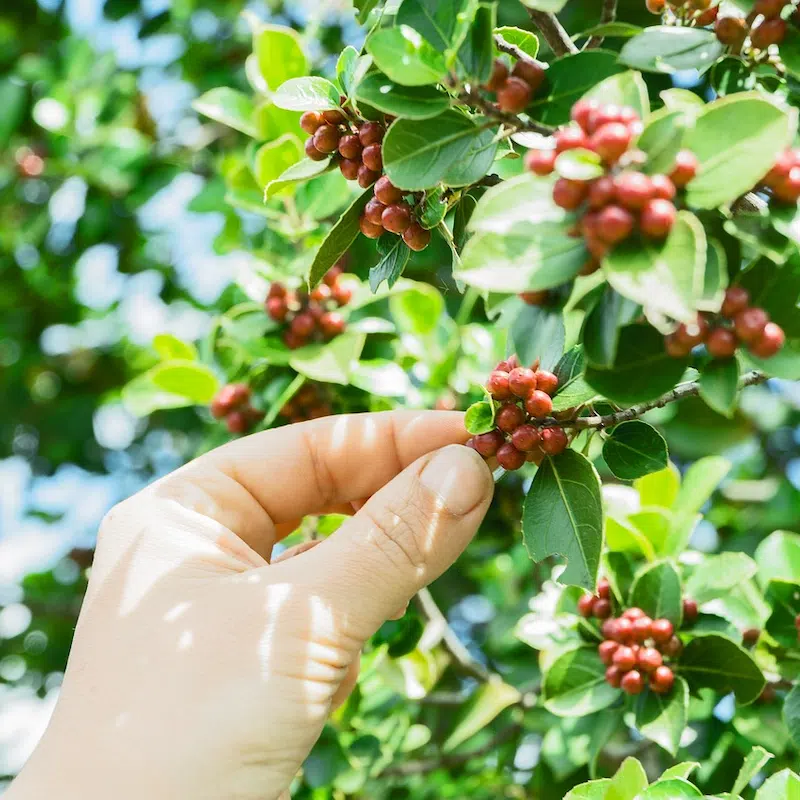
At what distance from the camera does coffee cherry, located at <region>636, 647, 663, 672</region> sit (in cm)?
150

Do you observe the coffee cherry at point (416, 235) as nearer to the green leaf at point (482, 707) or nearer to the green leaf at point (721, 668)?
the green leaf at point (721, 668)

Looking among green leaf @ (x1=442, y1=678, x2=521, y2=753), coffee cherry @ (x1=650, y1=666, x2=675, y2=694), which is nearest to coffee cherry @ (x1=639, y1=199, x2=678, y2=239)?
coffee cherry @ (x1=650, y1=666, x2=675, y2=694)

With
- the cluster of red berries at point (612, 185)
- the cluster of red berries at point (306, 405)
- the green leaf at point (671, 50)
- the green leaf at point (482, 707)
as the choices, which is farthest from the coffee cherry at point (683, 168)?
the green leaf at point (482, 707)

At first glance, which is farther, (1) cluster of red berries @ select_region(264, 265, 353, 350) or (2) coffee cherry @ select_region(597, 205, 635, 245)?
(1) cluster of red berries @ select_region(264, 265, 353, 350)

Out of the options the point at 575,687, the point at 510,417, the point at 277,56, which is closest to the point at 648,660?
the point at 575,687

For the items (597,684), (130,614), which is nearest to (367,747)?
(597,684)

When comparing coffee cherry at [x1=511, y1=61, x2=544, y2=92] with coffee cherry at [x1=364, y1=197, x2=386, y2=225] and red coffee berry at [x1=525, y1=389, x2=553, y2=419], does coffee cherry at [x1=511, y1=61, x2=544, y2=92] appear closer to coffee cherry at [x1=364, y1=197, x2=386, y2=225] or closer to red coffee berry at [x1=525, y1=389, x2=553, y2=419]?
coffee cherry at [x1=364, y1=197, x2=386, y2=225]

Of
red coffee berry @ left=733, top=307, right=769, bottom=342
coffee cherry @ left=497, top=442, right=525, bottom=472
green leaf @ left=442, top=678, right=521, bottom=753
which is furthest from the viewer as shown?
green leaf @ left=442, top=678, right=521, bottom=753

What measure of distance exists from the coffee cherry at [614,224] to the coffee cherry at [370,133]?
443 mm

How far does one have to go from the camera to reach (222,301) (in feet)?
8.00

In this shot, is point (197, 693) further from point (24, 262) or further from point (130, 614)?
point (24, 262)

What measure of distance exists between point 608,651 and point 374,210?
879mm

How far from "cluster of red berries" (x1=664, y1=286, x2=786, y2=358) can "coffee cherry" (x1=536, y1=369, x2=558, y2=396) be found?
1.23ft

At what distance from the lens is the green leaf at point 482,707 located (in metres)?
2.21
